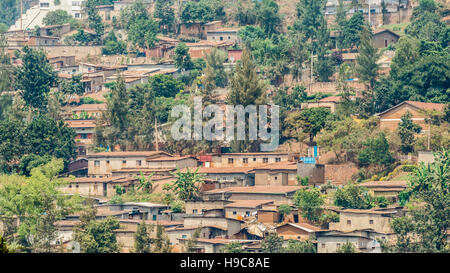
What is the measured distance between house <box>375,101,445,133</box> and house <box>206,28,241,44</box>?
48.9ft

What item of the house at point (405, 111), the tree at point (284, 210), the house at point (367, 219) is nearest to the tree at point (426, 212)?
the house at point (367, 219)

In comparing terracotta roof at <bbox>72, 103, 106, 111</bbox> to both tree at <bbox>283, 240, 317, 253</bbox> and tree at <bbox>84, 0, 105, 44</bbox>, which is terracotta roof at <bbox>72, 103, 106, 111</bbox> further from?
tree at <bbox>283, 240, 317, 253</bbox>

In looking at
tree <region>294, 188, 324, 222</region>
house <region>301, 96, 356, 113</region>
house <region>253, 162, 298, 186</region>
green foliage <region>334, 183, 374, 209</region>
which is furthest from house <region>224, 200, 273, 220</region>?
house <region>301, 96, 356, 113</region>

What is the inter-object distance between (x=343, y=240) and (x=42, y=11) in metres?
37.0

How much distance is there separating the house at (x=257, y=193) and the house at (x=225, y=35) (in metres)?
18.1

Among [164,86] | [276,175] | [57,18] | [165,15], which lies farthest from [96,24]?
[276,175]

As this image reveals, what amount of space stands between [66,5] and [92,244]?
3432 cm

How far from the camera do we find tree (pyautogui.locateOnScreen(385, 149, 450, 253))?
75.6 ft

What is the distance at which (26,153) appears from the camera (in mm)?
32906

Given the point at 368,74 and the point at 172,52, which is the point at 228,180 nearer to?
the point at 368,74

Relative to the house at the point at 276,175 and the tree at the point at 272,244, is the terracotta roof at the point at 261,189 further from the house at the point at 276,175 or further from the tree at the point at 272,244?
the tree at the point at 272,244
